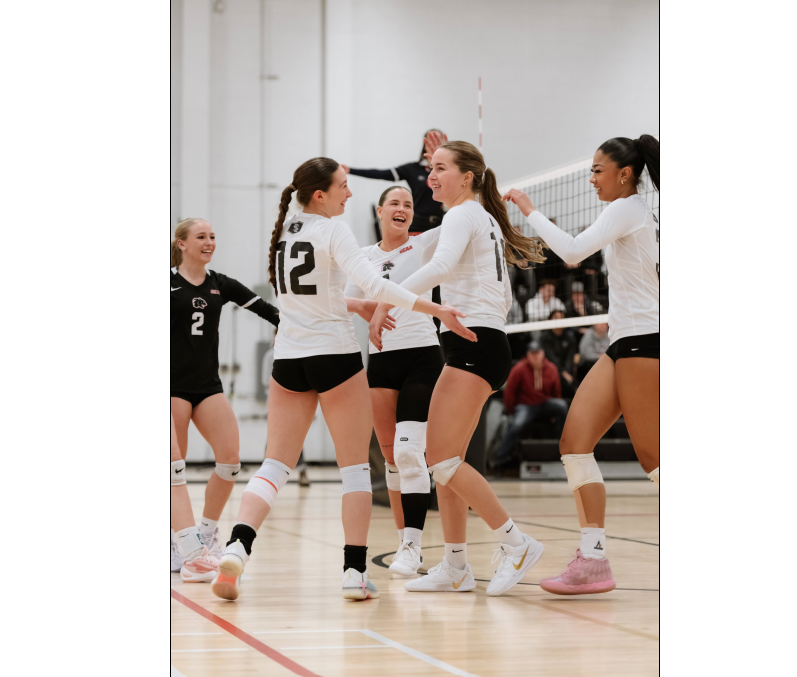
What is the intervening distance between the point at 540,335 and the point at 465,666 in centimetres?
747

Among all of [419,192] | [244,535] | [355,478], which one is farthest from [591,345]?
[244,535]

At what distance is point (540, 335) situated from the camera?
31.1 ft

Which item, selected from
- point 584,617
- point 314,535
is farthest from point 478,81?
point 584,617

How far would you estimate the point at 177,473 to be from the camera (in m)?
3.58

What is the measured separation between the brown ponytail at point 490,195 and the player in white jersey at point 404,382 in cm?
26

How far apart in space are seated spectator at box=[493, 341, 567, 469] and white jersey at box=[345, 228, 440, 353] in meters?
5.01

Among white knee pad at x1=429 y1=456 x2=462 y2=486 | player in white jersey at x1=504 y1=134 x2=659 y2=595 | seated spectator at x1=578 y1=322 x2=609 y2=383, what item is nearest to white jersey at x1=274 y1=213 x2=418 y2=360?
white knee pad at x1=429 y1=456 x2=462 y2=486

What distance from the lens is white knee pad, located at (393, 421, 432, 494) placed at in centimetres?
348

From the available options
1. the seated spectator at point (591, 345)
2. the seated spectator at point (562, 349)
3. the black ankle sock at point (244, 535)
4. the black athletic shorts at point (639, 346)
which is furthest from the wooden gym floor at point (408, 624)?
the seated spectator at point (562, 349)

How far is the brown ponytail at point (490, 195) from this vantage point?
3262mm

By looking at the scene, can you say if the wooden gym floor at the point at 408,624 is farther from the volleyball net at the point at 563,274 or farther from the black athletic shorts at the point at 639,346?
the volleyball net at the point at 563,274

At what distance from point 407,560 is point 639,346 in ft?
4.25
